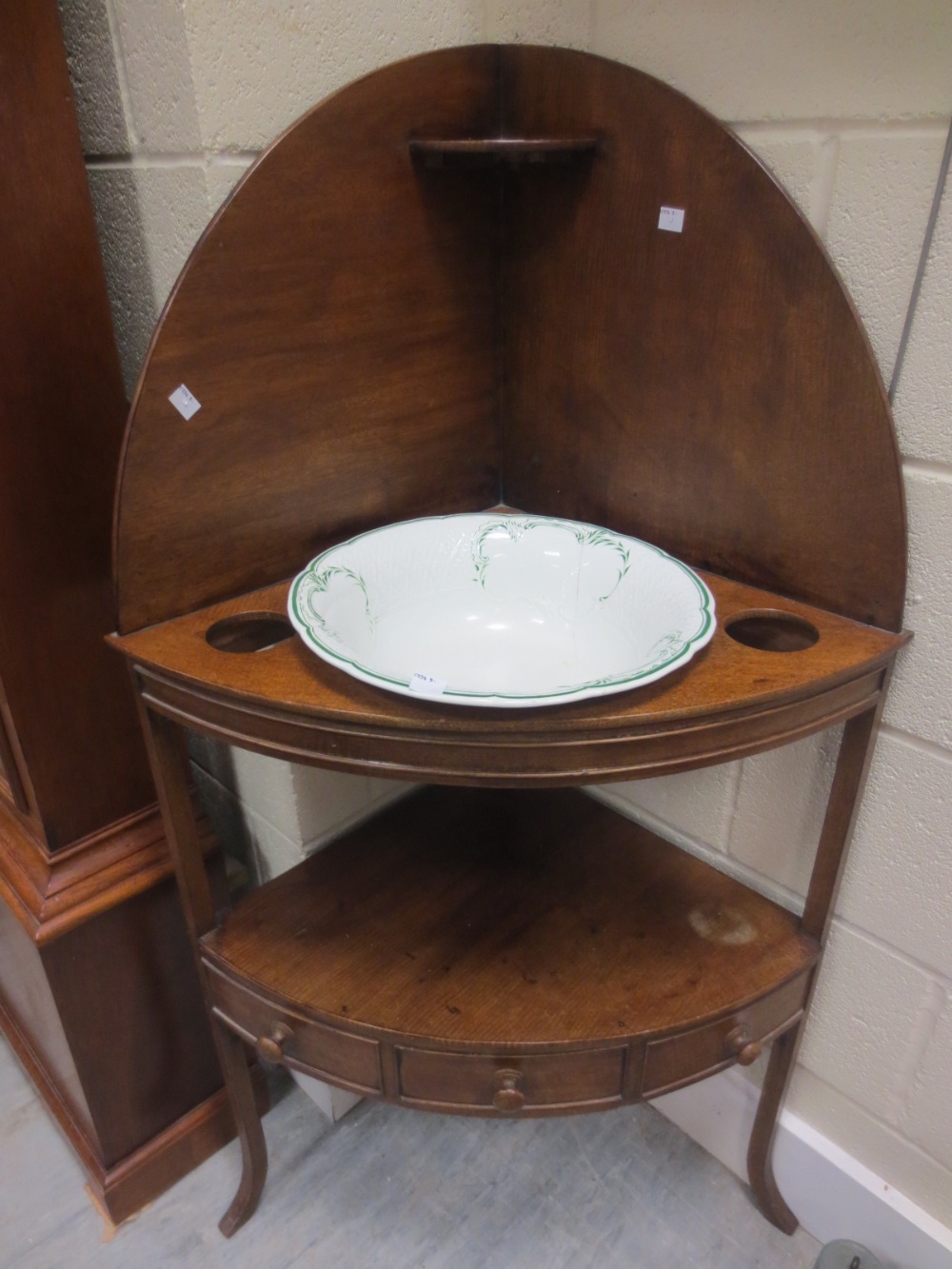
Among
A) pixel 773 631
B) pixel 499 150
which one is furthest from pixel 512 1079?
pixel 499 150

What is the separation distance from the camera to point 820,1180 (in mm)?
982

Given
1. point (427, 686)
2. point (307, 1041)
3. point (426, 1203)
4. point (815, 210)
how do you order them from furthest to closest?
point (426, 1203) → point (307, 1041) → point (815, 210) → point (427, 686)

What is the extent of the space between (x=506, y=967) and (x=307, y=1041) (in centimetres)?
20

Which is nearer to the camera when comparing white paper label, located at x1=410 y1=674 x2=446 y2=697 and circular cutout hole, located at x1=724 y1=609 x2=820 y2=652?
white paper label, located at x1=410 y1=674 x2=446 y2=697

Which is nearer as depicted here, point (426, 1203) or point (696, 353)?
point (696, 353)

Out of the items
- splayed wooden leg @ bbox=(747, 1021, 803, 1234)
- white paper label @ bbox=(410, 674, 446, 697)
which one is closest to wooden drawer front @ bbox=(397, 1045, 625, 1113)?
splayed wooden leg @ bbox=(747, 1021, 803, 1234)

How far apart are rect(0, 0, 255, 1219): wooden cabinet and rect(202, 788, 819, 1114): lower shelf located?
17cm

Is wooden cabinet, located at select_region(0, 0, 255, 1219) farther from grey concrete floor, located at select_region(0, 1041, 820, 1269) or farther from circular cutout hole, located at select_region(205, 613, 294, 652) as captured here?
circular cutout hole, located at select_region(205, 613, 294, 652)

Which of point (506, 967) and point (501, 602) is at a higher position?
point (501, 602)

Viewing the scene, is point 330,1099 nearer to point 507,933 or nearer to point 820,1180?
point 507,933

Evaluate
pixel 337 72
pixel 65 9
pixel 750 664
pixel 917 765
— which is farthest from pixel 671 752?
pixel 65 9

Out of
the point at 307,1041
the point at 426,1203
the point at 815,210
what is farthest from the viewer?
the point at 426,1203

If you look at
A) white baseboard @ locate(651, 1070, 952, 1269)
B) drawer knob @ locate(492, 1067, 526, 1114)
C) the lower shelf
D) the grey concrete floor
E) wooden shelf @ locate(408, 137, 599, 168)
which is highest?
wooden shelf @ locate(408, 137, 599, 168)

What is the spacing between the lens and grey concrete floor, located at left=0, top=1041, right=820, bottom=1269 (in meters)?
1.00
